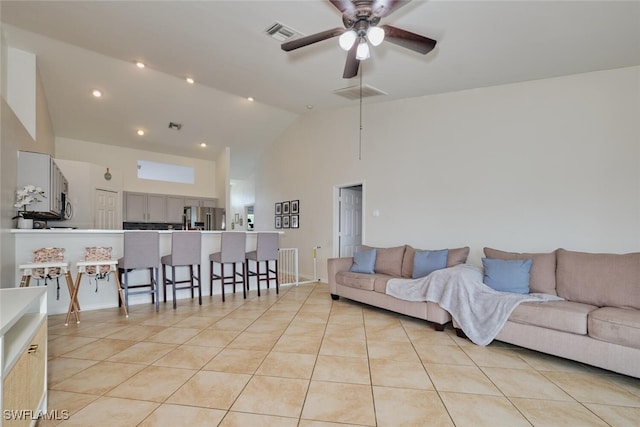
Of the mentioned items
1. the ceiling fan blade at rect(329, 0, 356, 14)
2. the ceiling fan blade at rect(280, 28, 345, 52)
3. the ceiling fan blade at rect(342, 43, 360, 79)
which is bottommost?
the ceiling fan blade at rect(342, 43, 360, 79)

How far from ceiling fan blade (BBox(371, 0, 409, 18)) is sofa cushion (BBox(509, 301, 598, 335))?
2.67m

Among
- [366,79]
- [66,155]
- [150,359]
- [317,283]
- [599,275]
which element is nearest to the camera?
[150,359]

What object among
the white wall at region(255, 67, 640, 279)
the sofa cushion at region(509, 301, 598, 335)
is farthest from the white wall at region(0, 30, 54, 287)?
the sofa cushion at region(509, 301, 598, 335)

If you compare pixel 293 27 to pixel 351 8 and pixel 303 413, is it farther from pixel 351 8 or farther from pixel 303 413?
pixel 303 413

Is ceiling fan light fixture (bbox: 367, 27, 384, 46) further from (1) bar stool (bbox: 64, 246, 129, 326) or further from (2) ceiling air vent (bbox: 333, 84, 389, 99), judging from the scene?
(1) bar stool (bbox: 64, 246, 129, 326)

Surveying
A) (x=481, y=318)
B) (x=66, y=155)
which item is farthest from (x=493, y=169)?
(x=66, y=155)

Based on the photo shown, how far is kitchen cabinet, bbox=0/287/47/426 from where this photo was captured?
1174 millimetres

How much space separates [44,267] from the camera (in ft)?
10.5

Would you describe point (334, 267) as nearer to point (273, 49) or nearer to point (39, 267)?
point (273, 49)

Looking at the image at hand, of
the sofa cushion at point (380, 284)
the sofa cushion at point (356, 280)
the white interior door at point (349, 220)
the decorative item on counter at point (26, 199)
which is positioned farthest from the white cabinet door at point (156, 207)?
the sofa cushion at point (380, 284)

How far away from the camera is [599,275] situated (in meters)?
2.78

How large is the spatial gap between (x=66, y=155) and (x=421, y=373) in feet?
26.2

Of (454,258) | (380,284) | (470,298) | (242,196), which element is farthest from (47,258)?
(242,196)

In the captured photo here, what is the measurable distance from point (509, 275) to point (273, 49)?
3663mm
